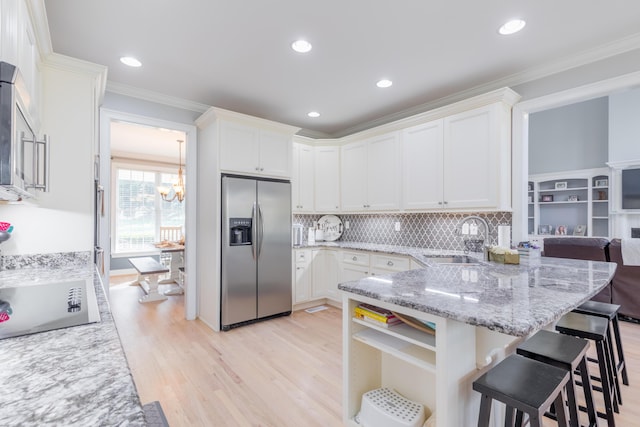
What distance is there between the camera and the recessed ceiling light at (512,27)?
87.7 inches

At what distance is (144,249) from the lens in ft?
22.2

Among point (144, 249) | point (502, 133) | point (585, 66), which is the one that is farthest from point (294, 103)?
point (144, 249)

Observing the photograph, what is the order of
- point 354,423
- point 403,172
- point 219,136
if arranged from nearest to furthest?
point 354,423 → point 219,136 → point 403,172

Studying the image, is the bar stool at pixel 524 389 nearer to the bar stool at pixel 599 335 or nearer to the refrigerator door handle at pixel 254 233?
the bar stool at pixel 599 335

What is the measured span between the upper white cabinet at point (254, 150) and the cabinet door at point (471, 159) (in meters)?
1.91

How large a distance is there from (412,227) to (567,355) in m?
2.67

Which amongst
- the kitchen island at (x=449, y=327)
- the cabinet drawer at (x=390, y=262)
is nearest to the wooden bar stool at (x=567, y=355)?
the kitchen island at (x=449, y=327)

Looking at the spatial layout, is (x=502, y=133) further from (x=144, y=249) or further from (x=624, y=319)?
(x=144, y=249)

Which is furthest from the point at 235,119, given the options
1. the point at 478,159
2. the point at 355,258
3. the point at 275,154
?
the point at 478,159

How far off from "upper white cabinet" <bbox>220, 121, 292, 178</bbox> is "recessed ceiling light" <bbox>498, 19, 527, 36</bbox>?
8.07 ft

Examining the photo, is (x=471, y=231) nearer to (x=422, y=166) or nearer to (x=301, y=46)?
(x=422, y=166)

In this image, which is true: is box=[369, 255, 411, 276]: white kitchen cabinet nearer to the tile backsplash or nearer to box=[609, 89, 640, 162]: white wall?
the tile backsplash

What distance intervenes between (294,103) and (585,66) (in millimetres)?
2874

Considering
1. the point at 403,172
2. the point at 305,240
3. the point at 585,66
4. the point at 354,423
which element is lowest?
the point at 354,423
